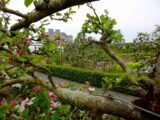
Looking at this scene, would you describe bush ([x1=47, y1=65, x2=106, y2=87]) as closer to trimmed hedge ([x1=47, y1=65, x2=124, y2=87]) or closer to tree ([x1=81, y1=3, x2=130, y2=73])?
trimmed hedge ([x1=47, y1=65, x2=124, y2=87])

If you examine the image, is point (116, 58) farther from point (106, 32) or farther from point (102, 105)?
point (102, 105)

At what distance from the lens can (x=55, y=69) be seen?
2814 centimetres

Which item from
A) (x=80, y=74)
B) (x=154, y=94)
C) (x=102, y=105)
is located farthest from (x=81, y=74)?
(x=154, y=94)

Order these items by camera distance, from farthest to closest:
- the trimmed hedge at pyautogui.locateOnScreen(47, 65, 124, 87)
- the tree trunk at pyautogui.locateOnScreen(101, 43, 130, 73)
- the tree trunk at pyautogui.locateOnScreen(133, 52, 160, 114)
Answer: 1. the trimmed hedge at pyautogui.locateOnScreen(47, 65, 124, 87)
2. the tree trunk at pyautogui.locateOnScreen(101, 43, 130, 73)
3. the tree trunk at pyautogui.locateOnScreen(133, 52, 160, 114)

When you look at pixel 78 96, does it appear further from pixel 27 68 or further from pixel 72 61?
pixel 72 61

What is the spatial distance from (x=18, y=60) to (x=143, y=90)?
0.92 metres

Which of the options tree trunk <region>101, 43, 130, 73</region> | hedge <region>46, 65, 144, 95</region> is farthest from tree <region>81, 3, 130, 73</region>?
hedge <region>46, 65, 144, 95</region>

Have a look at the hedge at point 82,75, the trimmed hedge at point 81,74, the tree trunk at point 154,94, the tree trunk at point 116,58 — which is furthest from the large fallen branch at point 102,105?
the trimmed hedge at point 81,74

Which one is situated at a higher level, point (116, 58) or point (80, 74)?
point (116, 58)

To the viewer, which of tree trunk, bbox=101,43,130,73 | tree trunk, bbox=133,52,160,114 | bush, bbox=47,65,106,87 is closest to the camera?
tree trunk, bbox=133,52,160,114

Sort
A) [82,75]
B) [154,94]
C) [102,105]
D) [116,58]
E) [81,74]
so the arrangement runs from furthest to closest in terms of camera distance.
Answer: [81,74], [82,75], [116,58], [102,105], [154,94]

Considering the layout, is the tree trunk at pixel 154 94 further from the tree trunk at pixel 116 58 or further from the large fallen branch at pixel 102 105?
the tree trunk at pixel 116 58

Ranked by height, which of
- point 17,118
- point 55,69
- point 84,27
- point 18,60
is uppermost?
point 84,27

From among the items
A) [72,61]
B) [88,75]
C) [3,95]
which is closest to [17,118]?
[3,95]
